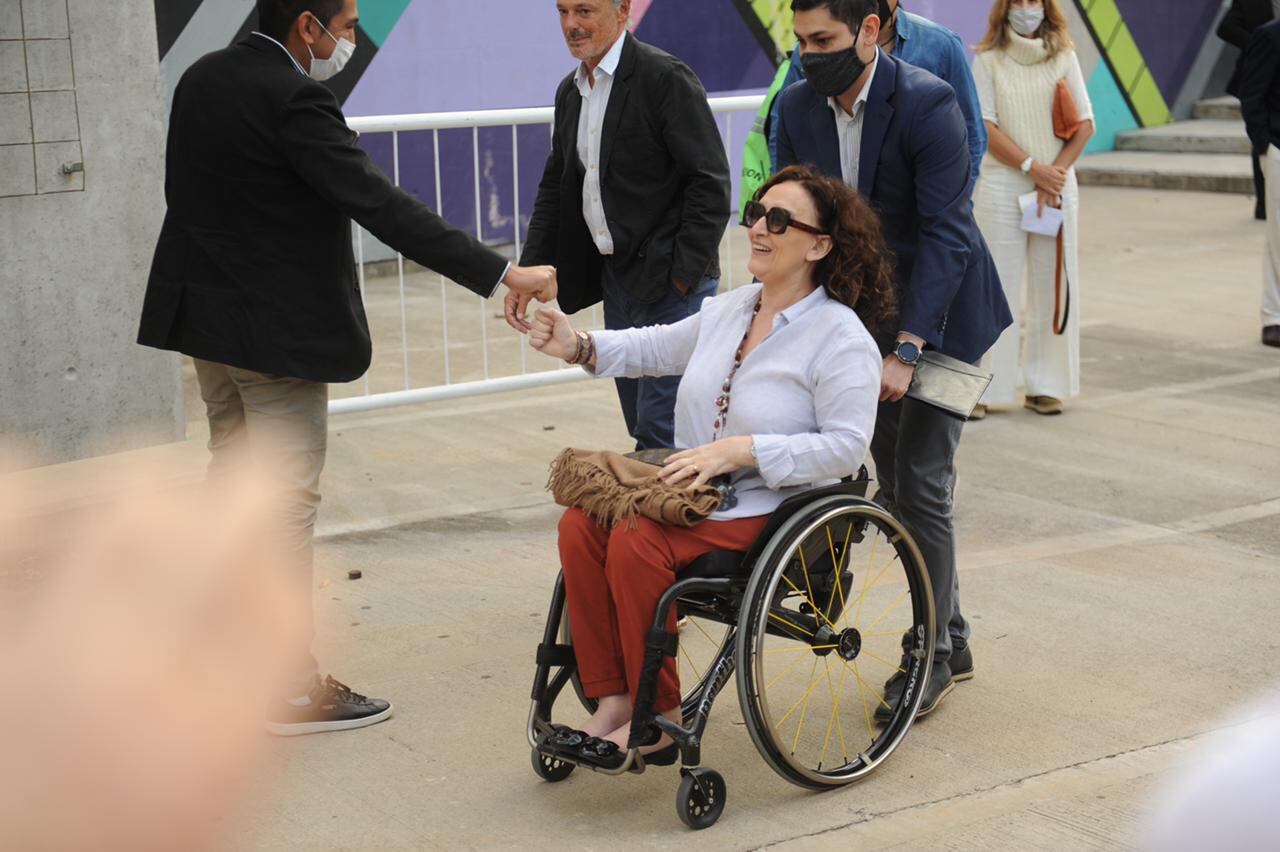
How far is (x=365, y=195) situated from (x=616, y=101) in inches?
45.6

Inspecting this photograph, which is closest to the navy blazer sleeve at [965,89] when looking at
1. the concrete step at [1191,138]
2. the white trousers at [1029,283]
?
the white trousers at [1029,283]

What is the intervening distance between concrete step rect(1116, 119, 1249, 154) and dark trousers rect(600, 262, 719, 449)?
39.8ft

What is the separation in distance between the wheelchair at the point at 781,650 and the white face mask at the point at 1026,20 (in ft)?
12.8

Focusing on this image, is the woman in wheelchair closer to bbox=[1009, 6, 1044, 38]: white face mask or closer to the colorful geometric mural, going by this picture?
bbox=[1009, 6, 1044, 38]: white face mask

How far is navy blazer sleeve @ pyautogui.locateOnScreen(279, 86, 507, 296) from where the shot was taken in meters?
4.07

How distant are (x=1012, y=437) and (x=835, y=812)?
3817 mm

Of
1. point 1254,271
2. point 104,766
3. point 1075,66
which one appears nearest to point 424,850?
point 104,766

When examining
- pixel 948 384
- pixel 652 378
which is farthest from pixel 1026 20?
pixel 948 384

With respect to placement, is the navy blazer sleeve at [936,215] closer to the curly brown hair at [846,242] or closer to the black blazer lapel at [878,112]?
the black blazer lapel at [878,112]

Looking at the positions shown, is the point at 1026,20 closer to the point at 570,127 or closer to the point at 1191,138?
the point at 570,127

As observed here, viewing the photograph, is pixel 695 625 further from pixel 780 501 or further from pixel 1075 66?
pixel 1075 66

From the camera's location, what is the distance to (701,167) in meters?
5.01

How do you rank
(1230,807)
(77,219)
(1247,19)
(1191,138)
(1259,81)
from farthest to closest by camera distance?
1. (1191,138)
2. (1247,19)
3. (1259,81)
4. (77,219)
5. (1230,807)

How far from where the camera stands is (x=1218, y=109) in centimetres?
1730
